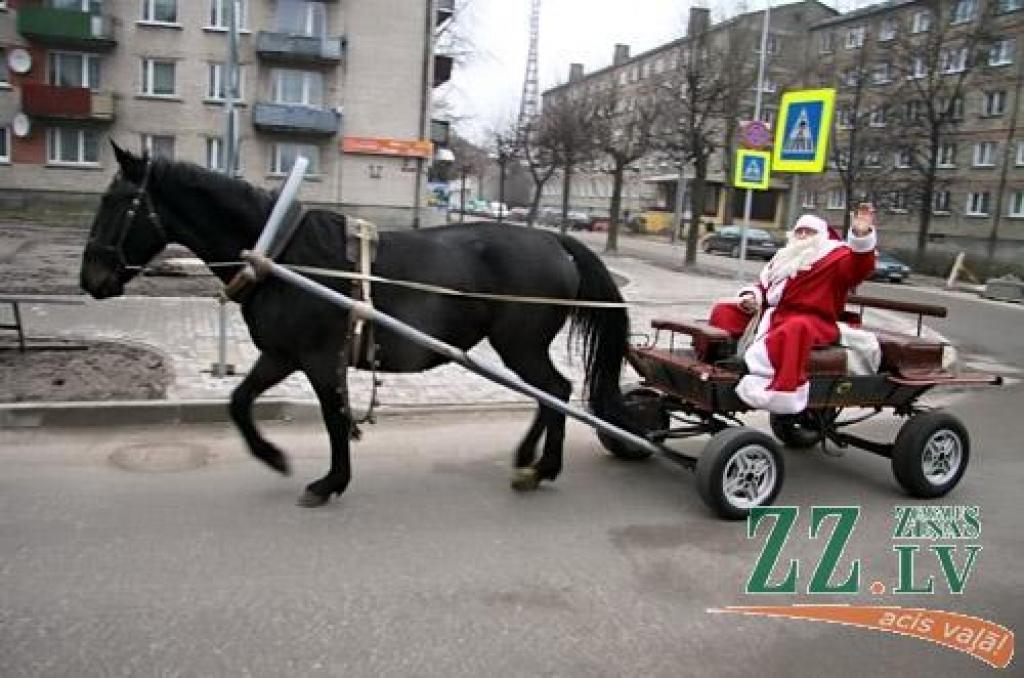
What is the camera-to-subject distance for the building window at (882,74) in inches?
1664

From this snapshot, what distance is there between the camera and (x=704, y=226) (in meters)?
56.1

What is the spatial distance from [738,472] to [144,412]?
4566 mm

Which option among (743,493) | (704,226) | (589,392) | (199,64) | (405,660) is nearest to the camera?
(405,660)

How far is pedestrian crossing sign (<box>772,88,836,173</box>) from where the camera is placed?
402 inches

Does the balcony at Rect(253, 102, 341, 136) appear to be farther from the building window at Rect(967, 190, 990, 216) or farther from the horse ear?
the building window at Rect(967, 190, 990, 216)

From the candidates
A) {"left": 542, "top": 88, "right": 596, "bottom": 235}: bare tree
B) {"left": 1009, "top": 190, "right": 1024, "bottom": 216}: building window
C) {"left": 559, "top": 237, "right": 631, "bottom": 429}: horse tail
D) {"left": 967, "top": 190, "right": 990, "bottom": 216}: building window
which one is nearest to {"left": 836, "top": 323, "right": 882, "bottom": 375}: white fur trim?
{"left": 559, "top": 237, "right": 631, "bottom": 429}: horse tail

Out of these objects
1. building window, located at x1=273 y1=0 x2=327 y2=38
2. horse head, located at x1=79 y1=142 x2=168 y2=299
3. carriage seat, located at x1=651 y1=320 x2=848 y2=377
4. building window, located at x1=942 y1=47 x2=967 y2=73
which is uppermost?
building window, located at x1=942 y1=47 x2=967 y2=73

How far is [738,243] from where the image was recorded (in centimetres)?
4103

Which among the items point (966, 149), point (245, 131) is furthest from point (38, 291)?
point (966, 149)

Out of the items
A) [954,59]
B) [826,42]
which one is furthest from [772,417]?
[826,42]

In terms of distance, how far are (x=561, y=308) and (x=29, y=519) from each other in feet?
11.0

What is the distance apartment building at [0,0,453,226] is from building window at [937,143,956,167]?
2798 cm

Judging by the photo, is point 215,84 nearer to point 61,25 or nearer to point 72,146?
point 61,25

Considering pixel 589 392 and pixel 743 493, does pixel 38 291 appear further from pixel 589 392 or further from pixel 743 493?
pixel 743 493
